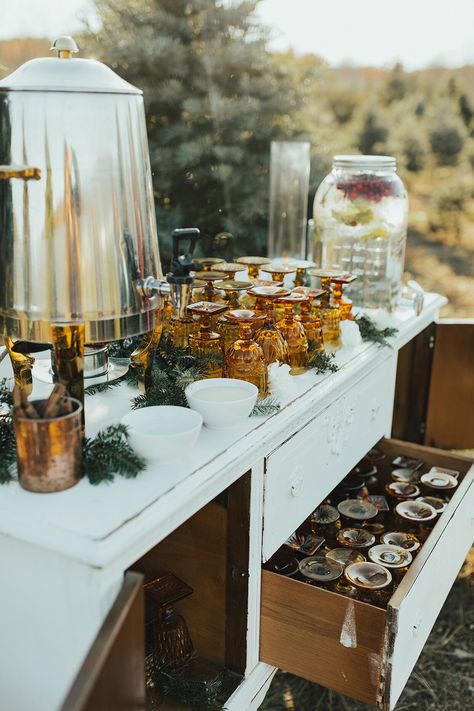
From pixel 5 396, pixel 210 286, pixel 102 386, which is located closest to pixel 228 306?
pixel 210 286

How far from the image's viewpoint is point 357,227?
1507 mm

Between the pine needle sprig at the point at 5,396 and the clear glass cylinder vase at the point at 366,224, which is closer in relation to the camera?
the pine needle sprig at the point at 5,396

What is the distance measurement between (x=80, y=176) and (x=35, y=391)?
1.17ft

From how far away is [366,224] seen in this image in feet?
4.92

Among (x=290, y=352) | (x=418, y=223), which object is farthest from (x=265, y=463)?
(x=418, y=223)

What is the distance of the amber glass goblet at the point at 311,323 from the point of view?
1.19 meters

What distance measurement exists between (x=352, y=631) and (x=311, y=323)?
1.65 feet

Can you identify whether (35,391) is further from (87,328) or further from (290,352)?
(290,352)

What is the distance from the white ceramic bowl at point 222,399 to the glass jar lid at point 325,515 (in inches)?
16.3

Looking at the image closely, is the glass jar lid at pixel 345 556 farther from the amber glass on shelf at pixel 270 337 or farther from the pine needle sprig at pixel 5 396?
the pine needle sprig at pixel 5 396

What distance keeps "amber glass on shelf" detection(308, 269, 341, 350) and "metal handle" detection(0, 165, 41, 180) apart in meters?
0.63

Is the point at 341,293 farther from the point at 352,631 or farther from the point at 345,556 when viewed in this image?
the point at 352,631

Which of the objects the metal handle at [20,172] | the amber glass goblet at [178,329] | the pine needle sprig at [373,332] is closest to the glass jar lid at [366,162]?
the pine needle sprig at [373,332]

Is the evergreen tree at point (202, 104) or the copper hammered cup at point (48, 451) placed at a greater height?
the evergreen tree at point (202, 104)
